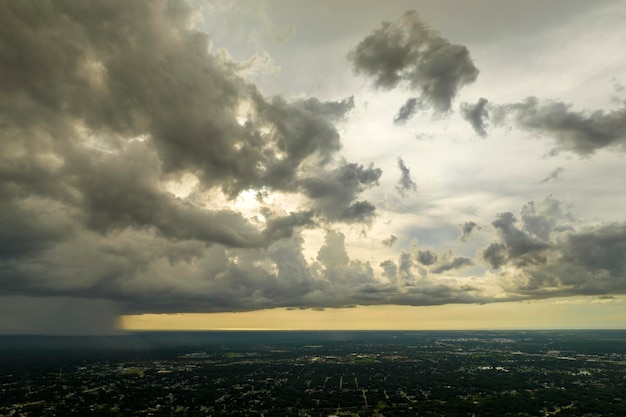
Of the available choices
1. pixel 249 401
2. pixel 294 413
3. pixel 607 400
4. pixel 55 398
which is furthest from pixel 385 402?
pixel 55 398

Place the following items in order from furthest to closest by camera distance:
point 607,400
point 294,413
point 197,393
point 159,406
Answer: point 197,393 → point 607,400 → point 159,406 → point 294,413

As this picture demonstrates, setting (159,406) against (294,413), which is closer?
(294,413)

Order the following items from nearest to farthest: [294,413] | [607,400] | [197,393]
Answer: [294,413] → [607,400] → [197,393]

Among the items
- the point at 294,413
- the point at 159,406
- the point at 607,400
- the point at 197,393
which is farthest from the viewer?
the point at 197,393

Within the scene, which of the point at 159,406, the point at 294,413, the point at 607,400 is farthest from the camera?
the point at 607,400

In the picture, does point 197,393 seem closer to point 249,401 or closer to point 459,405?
point 249,401

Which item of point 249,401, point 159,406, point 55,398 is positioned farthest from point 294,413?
point 55,398

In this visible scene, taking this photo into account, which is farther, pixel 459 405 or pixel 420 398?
pixel 420 398

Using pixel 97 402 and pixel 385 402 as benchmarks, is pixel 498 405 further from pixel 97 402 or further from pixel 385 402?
pixel 97 402

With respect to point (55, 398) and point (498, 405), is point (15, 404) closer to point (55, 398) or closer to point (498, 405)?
point (55, 398)
